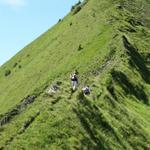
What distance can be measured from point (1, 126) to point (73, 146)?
9.21m

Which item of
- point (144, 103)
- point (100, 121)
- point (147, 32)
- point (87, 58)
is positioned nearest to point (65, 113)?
point (100, 121)

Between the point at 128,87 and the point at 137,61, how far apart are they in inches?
463

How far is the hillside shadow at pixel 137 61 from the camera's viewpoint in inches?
2899

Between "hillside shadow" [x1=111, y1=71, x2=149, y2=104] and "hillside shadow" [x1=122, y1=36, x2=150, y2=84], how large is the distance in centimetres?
561

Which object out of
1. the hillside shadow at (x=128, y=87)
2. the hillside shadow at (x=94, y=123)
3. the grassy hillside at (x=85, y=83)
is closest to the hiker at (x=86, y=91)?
the grassy hillside at (x=85, y=83)

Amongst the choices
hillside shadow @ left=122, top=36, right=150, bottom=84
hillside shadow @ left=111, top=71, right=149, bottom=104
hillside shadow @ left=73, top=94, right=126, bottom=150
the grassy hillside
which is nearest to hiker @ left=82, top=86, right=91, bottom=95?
the grassy hillside

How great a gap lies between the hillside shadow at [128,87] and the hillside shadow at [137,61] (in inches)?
221

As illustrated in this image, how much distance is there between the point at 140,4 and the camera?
111812 millimetres

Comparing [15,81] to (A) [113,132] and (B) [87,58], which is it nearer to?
(B) [87,58]

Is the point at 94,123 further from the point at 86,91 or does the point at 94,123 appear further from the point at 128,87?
the point at 128,87

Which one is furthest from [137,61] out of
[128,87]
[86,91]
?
[86,91]

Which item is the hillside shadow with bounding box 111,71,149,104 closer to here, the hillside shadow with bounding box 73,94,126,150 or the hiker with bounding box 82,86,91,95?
the hiker with bounding box 82,86,91,95

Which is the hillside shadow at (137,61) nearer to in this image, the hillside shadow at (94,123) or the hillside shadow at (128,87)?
the hillside shadow at (128,87)

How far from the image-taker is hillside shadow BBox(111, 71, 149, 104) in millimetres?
65125
